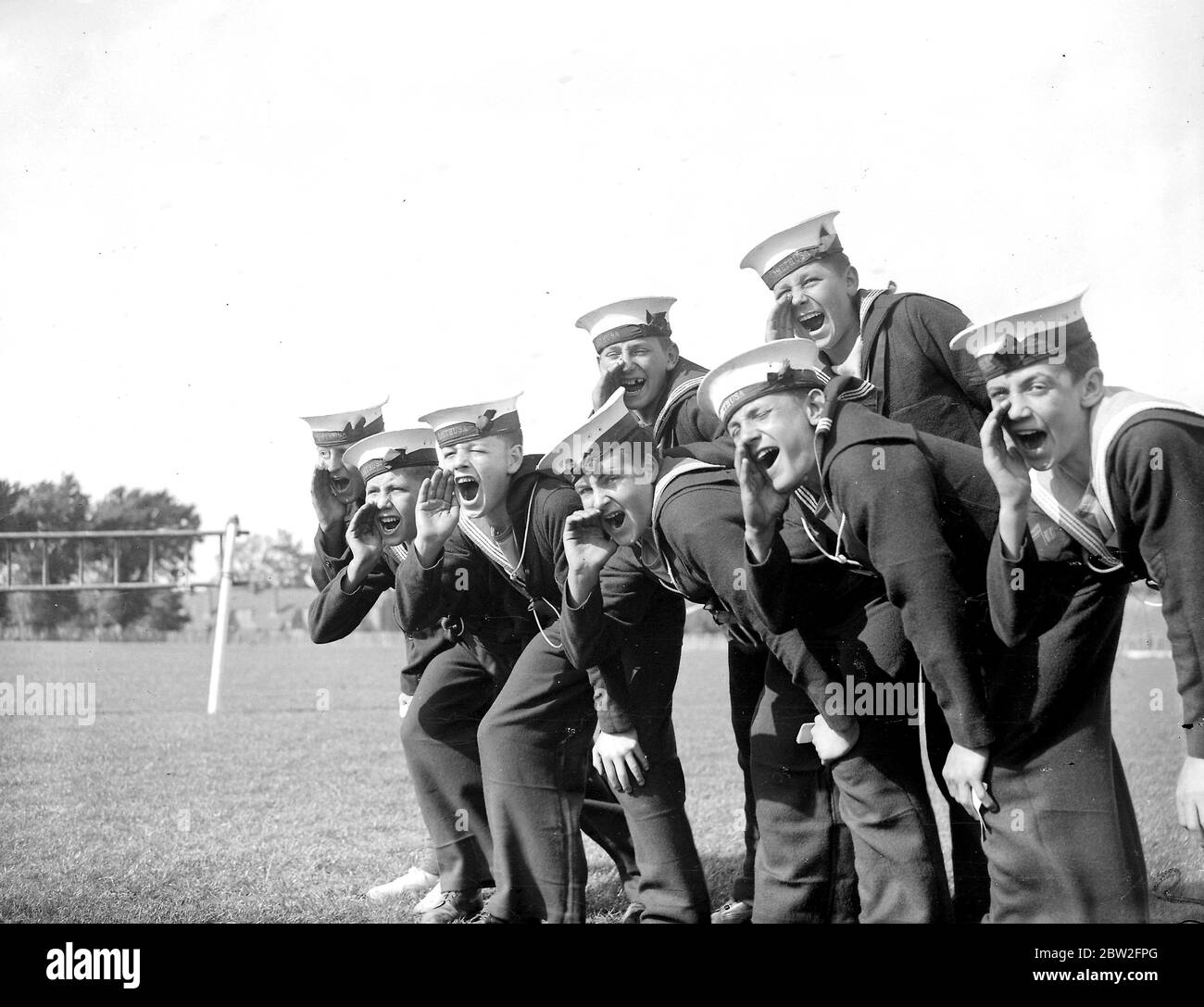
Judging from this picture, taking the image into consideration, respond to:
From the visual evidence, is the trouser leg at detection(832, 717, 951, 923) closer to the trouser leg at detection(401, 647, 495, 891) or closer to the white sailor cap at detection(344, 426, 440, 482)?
the trouser leg at detection(401, 647, 495, 891)

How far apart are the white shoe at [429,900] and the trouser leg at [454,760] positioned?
0.08 m

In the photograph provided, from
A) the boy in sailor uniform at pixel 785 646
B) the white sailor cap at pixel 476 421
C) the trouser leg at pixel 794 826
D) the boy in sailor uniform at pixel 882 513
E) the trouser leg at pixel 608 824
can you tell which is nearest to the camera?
the boy in sailor uniform at pixel 882 513

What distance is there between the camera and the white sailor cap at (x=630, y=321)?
3.07 metres

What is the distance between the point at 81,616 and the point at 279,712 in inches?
31.8

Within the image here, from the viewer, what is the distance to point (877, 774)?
2.78m

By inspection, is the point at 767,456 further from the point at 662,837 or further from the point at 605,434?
the point at 662,837

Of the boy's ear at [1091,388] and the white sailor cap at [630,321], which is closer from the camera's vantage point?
the boy's ear at [1091,388]

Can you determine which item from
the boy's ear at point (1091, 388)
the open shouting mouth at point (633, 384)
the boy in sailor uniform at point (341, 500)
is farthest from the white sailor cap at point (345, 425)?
the boy's ear at point (1091, 388)

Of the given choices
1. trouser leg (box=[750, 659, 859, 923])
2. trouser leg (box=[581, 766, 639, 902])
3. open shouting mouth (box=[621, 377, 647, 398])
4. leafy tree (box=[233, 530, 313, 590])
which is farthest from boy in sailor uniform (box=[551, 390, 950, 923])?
leafy tree (box=[233, 530, 313, 590])

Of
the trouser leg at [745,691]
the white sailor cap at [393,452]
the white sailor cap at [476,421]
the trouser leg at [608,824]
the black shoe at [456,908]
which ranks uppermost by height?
the white sailor cap at [476,421]

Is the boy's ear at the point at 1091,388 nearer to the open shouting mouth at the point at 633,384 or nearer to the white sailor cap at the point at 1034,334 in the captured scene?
the white sailor cap at the point at 1034,334

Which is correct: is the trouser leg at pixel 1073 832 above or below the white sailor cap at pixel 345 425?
below
